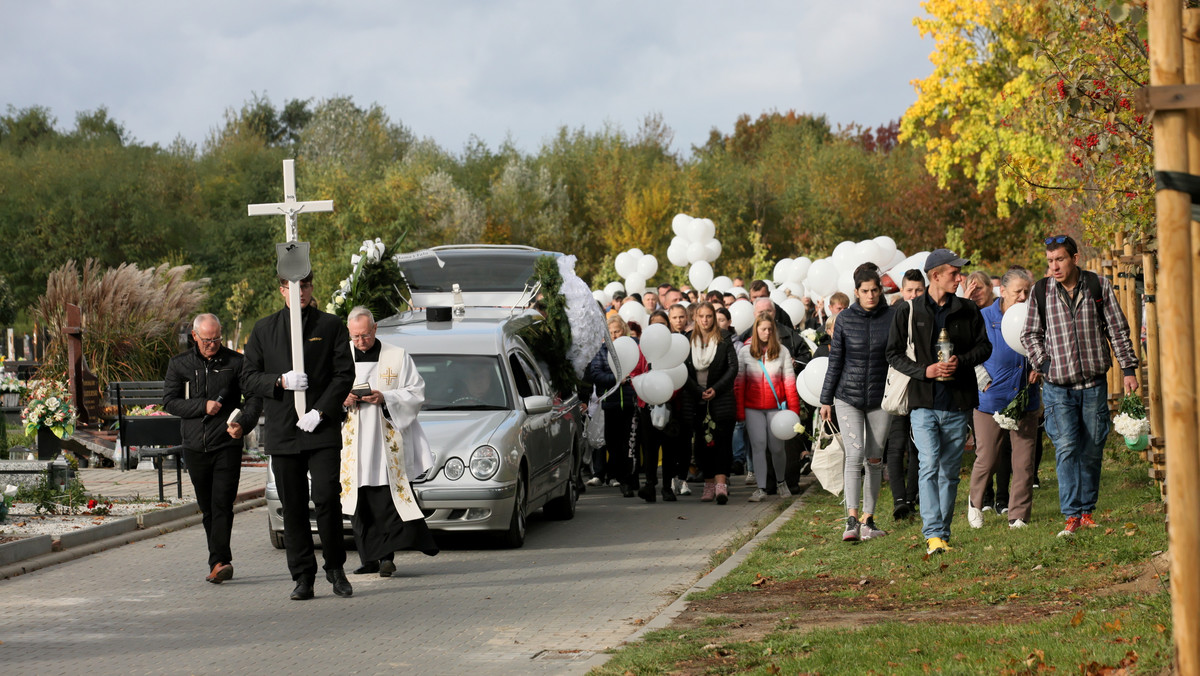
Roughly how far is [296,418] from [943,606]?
4.37 meters

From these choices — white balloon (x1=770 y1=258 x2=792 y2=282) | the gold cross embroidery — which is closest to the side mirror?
the gold cross embroidery

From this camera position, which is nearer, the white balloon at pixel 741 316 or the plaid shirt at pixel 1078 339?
the plaid shirt at pixel 1078 339

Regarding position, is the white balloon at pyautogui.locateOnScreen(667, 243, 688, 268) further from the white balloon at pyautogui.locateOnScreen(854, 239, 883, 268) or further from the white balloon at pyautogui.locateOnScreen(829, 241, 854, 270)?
the white balloon at pyautogui.locateOnScreen(854, 239, 883, 268)

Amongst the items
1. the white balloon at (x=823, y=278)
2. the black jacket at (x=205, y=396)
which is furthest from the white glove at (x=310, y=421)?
the white balloon at (x=823, y=278)

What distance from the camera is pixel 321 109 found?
68.4m

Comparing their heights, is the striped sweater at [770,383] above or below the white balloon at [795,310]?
below

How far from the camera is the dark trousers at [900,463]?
38.8 ft

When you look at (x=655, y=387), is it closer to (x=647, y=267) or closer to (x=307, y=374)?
(x=307, y=374)

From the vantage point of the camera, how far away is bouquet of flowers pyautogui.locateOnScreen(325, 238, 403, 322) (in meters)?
13.9

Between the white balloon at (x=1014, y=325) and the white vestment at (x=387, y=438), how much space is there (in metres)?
4.63

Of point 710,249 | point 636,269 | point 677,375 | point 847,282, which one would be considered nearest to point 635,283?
point 636,269

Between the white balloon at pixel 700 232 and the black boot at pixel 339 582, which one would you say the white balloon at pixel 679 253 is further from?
the black boot at pixel 339 582

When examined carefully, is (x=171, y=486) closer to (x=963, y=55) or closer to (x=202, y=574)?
(x=202, y=574)

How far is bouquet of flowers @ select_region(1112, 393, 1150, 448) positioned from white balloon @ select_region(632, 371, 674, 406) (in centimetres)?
495
